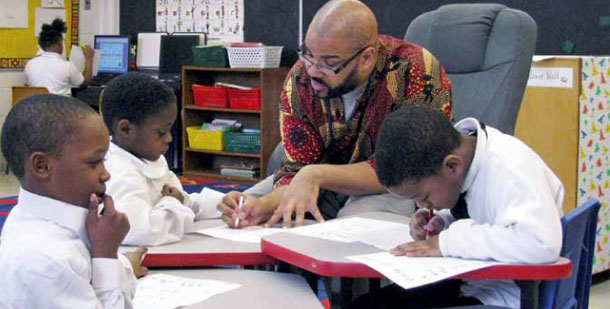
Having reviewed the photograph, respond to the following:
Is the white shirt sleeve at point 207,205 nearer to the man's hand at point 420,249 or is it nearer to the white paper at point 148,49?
the man's hand at point 420,249

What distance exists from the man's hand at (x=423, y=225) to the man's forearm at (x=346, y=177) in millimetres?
457

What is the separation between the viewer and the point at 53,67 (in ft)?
25.0

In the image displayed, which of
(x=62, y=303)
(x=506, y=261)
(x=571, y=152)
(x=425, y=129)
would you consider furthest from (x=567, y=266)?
(x=571, y=152)

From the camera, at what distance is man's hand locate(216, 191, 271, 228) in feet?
7.22

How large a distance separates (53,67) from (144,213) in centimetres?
601

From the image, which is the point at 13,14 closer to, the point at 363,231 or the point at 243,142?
the point at 243,142

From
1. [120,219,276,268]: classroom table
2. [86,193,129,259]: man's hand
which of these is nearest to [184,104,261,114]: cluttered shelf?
[120,219,276,268]: classroom table

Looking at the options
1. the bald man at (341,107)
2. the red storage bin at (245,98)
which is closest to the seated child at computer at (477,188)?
the bald man at (341,107)

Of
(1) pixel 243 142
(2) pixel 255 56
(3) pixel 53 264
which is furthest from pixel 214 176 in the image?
(3) pixel 53 264

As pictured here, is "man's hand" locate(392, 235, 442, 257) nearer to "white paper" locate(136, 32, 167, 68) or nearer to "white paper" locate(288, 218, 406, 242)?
"white paper" locate(288, 218, 406, 242)

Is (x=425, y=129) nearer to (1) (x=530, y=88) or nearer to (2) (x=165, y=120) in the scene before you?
(2) (x=165, y=120)

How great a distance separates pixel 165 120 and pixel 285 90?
605mm

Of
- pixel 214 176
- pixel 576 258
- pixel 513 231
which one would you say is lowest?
pixel 214 176

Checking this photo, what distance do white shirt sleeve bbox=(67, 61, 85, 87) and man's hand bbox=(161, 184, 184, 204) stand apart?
5.78 m
